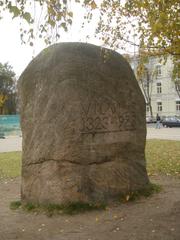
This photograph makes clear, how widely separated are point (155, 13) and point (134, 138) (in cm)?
266

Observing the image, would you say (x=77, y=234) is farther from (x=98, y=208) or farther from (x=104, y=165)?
(x=104, y=165)

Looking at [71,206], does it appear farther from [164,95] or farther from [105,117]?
[164,95]

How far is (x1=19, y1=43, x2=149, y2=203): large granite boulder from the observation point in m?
7.56

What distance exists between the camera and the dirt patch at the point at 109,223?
20.0 feet

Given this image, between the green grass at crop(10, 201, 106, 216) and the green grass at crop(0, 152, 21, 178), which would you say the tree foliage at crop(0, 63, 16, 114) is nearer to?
the green grass at crop(0, 152, 21, 178)

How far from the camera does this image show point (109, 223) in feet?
21.8

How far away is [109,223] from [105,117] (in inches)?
81.7

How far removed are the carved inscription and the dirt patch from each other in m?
1.40

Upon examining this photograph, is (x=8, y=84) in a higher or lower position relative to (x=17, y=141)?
higher

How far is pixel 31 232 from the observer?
650 centimetres

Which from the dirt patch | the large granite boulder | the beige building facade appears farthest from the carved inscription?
the beige building facade

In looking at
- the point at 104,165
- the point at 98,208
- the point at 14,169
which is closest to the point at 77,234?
the point at 98,208

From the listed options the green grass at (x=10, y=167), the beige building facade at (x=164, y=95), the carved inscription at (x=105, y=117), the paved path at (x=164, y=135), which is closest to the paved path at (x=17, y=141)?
the paved path at (x=164, y=135)

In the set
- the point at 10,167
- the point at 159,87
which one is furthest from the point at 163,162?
the point at 159,87
